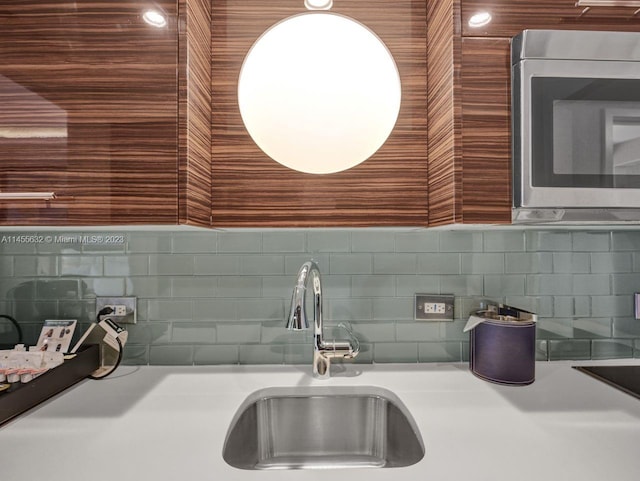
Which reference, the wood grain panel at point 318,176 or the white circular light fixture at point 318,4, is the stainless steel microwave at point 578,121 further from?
the white circular light fixture at point 318,4

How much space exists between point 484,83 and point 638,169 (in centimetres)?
40

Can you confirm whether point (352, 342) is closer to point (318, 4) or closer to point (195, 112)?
point (195, 112)

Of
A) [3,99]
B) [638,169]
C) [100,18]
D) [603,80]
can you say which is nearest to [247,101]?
[100,18]

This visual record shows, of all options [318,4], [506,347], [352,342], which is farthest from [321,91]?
[506,347]

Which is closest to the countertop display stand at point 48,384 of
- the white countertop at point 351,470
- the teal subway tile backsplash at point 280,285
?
the white countertop at point 351,470

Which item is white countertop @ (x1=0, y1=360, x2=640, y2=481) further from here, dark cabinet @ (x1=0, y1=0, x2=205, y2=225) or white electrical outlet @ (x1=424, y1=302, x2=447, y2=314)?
dark cabinet @ (x1=0, y1=0, x2=205, y2=225)

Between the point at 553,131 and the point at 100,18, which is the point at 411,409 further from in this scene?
the point at 100,18

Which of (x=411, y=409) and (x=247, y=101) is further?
(x=247, y=101)

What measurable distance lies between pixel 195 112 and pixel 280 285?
0.60 meters

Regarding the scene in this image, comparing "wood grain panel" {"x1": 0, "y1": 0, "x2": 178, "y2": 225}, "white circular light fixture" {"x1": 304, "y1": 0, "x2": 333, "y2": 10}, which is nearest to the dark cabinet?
"wood grain panel" {"x1": 0, "y1": 0, "x2": 178, "y2": 225}

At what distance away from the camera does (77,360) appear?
105 centimetres

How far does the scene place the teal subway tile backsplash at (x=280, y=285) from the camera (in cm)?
121

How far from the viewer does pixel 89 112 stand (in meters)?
0.85

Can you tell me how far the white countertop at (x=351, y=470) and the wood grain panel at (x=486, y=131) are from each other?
48cm
